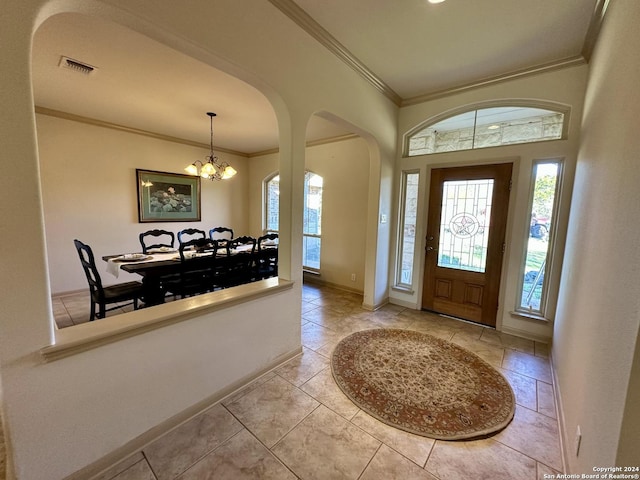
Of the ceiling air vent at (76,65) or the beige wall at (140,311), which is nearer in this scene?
the beige wall at (140,311)

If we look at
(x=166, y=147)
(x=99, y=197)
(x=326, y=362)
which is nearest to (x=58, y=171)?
(x=99, y=197)

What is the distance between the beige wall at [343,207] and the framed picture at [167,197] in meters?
2.52

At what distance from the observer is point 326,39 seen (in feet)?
7.87

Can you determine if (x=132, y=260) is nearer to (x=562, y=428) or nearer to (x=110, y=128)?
(x=110, y=128)

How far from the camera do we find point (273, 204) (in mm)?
6184

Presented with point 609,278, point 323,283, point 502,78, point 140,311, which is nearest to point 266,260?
point 323,283

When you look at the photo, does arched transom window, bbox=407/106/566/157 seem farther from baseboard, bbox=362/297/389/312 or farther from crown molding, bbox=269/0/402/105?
baseboard, bbox=362/297/389/312

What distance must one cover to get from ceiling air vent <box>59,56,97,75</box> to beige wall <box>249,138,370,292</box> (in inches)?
128

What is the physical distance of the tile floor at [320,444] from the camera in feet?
4.78

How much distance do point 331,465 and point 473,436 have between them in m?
0.97

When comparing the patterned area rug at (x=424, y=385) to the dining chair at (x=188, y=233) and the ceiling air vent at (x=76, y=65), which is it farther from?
the ceiling air vent at (x=76, y=65)

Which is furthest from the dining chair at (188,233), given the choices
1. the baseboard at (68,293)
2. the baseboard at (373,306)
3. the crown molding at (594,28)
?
the crown molding at (594,28)

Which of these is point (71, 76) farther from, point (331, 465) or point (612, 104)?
point (612, 104)

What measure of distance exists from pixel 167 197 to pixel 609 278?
5.79 metres
